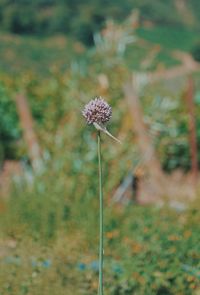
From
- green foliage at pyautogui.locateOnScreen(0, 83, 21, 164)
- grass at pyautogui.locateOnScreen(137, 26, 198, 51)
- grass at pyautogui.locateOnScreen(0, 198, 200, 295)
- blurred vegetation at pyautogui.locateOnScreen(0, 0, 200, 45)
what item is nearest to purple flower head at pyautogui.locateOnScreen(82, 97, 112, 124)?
grass at pyautogui.locateOnScreen(0, 198, 200, 295)

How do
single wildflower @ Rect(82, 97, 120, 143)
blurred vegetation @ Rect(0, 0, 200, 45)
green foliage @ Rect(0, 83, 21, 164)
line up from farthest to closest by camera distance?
blurred vegetation @ Rect(0, 0, 200, 45)
green foliage @ Rect(0, 83, 21, 164)
single wildflower @ Rect(82, 97, 120, 143)

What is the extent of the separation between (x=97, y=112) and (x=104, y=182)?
533 centimetres

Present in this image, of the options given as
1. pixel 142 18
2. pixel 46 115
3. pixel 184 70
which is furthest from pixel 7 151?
pixel 142 18

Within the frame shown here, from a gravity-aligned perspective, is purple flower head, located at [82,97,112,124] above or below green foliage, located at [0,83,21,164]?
below

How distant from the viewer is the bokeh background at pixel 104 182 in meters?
5.16

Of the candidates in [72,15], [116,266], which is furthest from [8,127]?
[72,15]

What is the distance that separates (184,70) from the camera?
19.1 meters

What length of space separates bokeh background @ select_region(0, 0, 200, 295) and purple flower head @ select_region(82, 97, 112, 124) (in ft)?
6.96

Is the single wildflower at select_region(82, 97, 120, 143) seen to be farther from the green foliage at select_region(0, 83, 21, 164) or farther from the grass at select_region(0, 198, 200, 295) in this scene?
the green foliage at select_region(0, 83, 21, 164)

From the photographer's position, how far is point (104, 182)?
326 inches

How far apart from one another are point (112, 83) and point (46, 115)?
1196mm

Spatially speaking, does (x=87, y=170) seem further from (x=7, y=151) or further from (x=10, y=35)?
(x=10, y=35)

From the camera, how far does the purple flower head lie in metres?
2.98

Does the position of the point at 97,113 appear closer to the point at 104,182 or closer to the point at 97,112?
the point at 97,112
